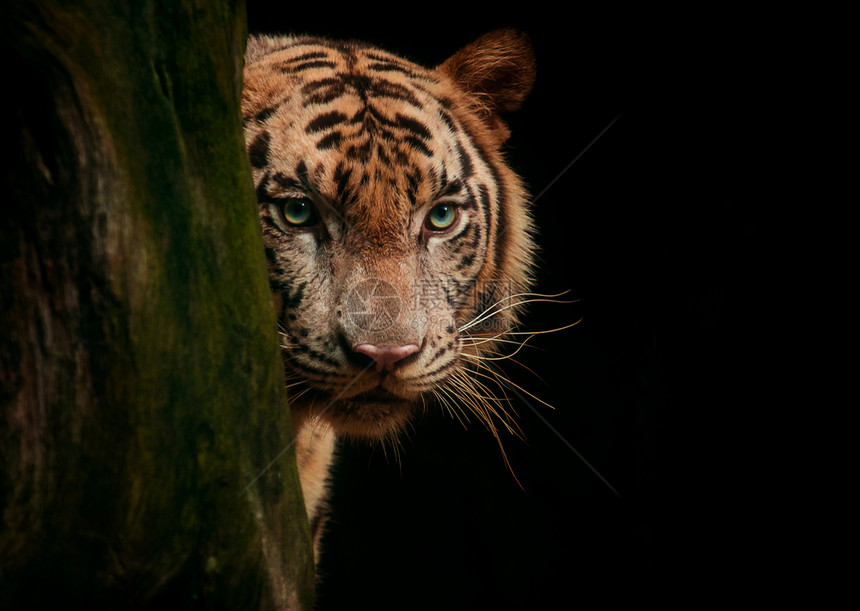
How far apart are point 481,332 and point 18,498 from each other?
1.64 meters

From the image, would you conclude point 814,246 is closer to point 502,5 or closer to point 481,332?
point 481,332

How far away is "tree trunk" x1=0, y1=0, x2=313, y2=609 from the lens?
1.00 meters

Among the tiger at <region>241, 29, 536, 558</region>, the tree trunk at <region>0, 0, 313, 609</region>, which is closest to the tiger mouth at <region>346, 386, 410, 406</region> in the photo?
the tiger at <region>241, 29, 536, 558</region>

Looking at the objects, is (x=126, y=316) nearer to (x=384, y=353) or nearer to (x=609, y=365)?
(x=384, y=353)

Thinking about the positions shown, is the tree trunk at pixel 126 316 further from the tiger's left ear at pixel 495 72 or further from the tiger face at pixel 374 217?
the tiger's left ear at pixel 495 72

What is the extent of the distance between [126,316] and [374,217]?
1011 millimetres

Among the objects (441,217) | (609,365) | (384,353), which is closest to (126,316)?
(384,353)

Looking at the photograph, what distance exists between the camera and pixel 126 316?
3.47ft

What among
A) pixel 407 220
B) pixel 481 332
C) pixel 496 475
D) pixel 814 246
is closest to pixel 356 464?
pixel 496 475

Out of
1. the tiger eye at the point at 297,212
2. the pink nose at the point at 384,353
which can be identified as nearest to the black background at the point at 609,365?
the pink nose at the point at 384,353

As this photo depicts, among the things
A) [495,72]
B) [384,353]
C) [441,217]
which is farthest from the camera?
[495,72]

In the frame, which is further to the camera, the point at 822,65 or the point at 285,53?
the point at 285,53

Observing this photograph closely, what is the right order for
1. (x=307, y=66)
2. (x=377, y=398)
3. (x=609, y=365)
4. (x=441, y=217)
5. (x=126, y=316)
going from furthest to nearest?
(x=609, y=365)
(x=307, y=66)
(x=441, y=217)
(x=377, y=398)
(x=126, y=316)

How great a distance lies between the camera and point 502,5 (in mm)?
3062
